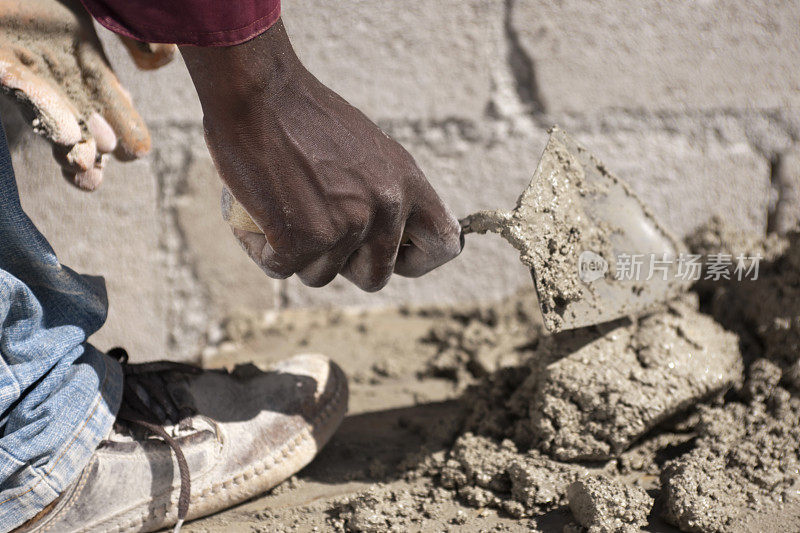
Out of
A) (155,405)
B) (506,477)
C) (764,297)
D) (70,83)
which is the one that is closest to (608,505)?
(506,477)

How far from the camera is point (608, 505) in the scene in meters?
1.22

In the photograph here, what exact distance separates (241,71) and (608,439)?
40.9 inches

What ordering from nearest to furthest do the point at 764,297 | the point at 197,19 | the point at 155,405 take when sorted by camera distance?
the point at 197,19, the point at 155,405, the point at 764,297

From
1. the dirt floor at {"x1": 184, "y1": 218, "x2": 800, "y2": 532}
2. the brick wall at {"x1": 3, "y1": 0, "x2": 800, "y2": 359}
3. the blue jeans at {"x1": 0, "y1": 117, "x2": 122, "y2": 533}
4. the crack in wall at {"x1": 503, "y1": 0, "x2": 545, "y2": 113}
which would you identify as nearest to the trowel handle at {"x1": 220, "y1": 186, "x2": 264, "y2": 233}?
the blue jeans at {"x1": 0, "y1": 117, "x2": 122, "y2": 533}

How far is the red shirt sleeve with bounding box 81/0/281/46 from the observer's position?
3.31ft

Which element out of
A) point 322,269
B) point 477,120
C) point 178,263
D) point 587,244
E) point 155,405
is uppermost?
point 322,269

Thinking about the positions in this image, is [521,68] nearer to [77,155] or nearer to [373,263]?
[373,263]

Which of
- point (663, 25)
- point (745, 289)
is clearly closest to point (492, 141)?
point (663, 25)

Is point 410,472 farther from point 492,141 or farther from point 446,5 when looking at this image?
point 446,5

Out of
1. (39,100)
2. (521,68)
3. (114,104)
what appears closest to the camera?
(39,100)

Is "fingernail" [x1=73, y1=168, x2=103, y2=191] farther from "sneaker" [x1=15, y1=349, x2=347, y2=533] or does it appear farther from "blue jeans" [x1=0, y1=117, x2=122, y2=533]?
"sneaker" [x1=15, y1=349, x2=347, y2=533]

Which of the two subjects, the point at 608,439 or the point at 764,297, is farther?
the point at 764,297

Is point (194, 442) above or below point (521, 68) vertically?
below

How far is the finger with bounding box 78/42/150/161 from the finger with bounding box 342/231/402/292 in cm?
65
